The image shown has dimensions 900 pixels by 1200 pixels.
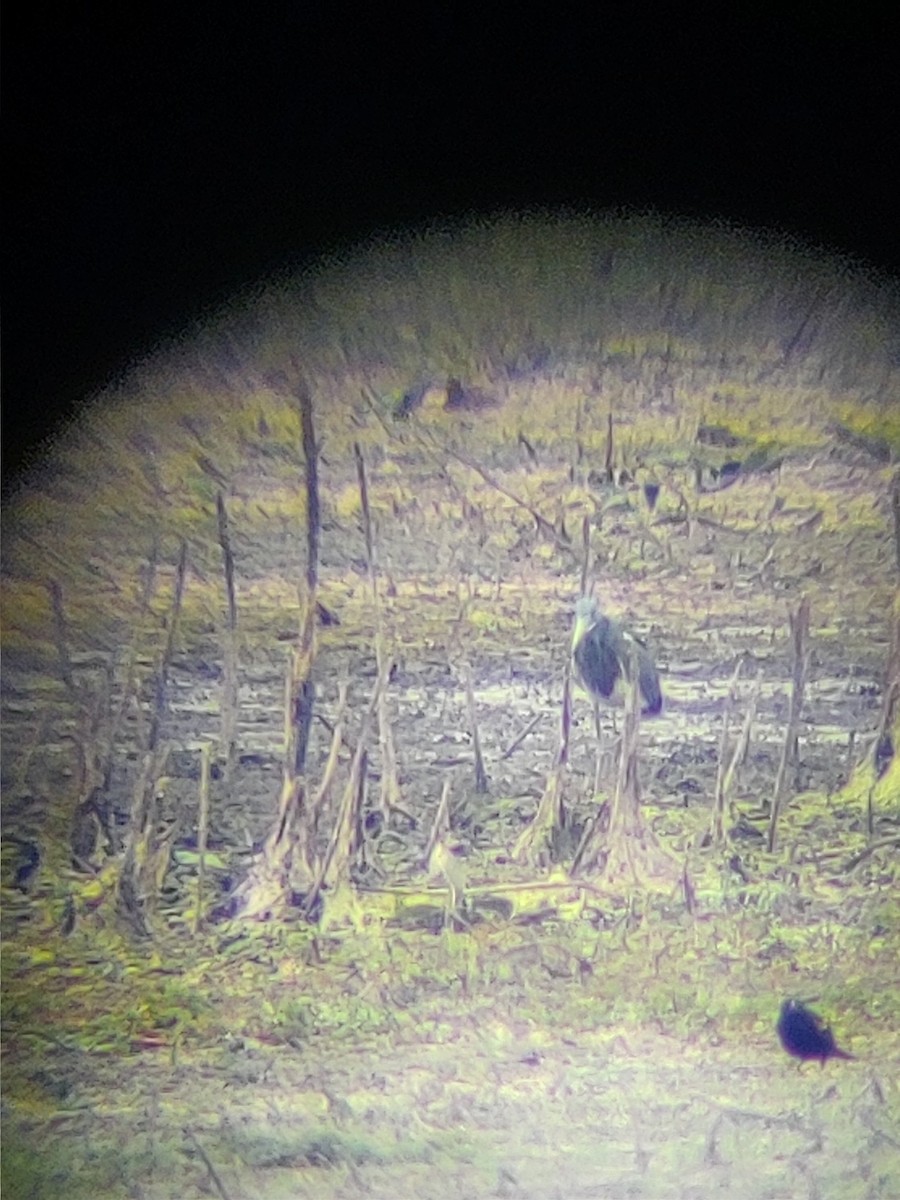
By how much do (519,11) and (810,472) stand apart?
613 mm

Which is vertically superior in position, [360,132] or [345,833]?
[360,132]

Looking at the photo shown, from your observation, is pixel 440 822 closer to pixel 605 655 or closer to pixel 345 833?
pixel 345 833

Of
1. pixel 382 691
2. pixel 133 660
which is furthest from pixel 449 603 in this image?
pixel 133 660

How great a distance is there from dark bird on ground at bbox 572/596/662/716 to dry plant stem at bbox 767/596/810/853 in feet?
0.51

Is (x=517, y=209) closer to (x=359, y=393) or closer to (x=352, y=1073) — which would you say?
(x=359, y=393)

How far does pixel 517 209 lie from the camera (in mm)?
1447

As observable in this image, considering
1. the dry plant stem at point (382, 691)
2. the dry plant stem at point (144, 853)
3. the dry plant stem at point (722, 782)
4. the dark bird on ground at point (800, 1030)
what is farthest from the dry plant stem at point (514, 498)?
the dark bird on ground at point (800, 1030)

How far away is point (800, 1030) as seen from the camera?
4.79 feet

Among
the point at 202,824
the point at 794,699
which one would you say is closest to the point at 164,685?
the point at 202,824

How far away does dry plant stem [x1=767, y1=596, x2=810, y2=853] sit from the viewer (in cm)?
146

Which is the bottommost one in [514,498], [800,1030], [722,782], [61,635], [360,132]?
[800,1030]

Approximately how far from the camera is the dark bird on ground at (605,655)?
57.3 inches

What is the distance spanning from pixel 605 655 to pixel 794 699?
221 millimetres

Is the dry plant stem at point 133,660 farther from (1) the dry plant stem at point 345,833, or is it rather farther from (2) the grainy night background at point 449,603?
(1) the dry plant stem at point 345,833
